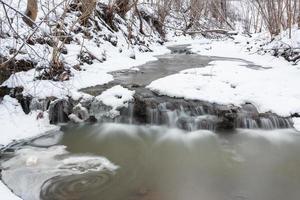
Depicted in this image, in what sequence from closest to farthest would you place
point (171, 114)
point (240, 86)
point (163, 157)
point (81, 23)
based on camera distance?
point (163, 157) < point (171, 114) < point (240, 86) < point (81, 23)

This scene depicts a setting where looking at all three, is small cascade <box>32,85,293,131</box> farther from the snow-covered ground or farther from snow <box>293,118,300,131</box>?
the snow-covered ground

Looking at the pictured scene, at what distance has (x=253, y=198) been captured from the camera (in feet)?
16.4

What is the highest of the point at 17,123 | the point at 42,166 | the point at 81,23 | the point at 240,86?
the point at 81,23

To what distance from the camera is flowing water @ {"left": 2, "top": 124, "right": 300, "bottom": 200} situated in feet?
16.8

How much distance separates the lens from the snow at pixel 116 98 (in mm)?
8141

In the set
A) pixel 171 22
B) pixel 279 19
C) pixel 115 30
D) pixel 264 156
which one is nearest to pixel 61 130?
pixel 264 156

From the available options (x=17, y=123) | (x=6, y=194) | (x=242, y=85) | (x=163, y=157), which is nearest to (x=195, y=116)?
(x=163, y=157)

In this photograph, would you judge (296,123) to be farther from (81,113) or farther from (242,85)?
(81,113)

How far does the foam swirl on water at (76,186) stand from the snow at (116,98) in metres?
2.66

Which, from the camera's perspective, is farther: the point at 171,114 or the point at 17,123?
the point at 171,114

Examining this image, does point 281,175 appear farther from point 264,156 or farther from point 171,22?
point 171,22

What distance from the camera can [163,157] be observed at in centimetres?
641

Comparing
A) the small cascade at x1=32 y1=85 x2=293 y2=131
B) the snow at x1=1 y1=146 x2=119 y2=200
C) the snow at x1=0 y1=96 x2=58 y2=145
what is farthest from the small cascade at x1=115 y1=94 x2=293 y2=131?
the snow at x1=1 y1=146 x2=119 y2=200

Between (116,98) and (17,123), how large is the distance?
2.11 meters
